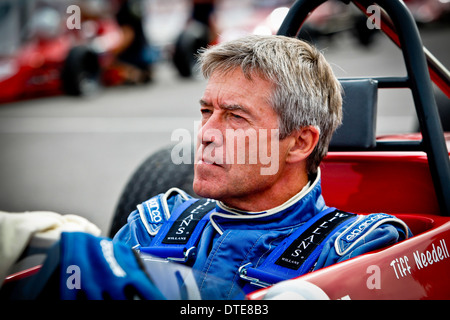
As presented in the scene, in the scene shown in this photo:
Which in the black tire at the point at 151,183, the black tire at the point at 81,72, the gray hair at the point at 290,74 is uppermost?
the black tire at the point at 81,72

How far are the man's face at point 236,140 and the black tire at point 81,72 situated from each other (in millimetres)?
6751

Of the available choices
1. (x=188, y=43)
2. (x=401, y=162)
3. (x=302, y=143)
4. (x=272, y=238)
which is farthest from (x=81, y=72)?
(x=272, y=238)

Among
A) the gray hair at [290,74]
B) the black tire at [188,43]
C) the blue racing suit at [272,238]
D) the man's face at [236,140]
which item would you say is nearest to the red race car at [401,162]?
the blue racing suit at [272,238]

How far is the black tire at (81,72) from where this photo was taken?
802 centimetres

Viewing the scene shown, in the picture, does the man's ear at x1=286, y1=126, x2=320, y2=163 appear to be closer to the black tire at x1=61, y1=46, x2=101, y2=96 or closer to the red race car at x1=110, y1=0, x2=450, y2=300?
the red race car at x1=110, y1=0, x2=450, y2=300

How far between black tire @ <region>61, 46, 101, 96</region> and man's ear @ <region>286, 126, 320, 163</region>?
266 inches

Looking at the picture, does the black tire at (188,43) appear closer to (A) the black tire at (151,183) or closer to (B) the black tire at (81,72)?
(B) the black tire at (81,72)

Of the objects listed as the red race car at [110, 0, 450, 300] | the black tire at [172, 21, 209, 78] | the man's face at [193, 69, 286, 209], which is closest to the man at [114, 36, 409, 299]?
the man's face at [193, 69, 286, 209]

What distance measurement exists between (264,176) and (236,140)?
12 centimetres

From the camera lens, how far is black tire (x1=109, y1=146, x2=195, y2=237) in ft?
8.14

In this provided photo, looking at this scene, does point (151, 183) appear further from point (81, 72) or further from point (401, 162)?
point (81, 72)

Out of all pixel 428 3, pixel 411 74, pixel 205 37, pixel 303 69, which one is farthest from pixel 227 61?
pixel 428 3

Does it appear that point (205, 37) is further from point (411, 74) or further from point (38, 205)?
point (411, 74)

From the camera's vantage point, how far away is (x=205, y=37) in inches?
384
